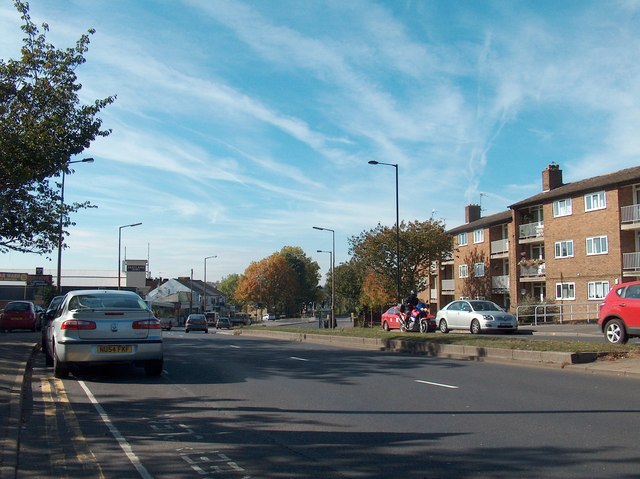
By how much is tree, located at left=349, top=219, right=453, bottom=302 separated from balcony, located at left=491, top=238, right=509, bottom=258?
3957mm

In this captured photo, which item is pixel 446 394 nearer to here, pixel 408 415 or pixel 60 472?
pixel 408 415

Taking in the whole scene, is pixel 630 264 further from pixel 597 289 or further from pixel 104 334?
pixel 104 334

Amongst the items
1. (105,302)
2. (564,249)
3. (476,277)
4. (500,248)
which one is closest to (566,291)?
(564,249)

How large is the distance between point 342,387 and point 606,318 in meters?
8.91

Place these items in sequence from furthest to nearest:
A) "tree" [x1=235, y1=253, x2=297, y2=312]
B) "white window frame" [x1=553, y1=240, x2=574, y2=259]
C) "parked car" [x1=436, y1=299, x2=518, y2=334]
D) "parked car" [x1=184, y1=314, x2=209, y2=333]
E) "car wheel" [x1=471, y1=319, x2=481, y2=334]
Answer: "tree" [x1=235, y1=253, x2=297, y2=312], "parked car" [x1=184, y1=314, x2=209, y2=333], "white window frame" [x1=553, y1=240, x2=574, y2=259], "car wheel" [x1=471, y1=319, x2=481, y2=334], "parked car" [x1=436, y1=299, x2=518, y2=334]

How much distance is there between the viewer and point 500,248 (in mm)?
51781

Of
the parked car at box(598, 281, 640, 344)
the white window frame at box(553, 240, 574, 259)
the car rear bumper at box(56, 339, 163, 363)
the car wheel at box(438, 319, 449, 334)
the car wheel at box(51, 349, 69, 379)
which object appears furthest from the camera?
the white window frame at box(553, 240, 574, 259)

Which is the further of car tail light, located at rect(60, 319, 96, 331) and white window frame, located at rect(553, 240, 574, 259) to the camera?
white window frame, located at rect(553, 240, 574, 259)

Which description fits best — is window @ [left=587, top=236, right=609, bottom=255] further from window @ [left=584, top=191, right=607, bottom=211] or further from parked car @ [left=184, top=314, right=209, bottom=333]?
parked car @ [left=184, top=314, right=209, bottom=333]

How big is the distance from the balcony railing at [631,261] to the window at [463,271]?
62.3 feet

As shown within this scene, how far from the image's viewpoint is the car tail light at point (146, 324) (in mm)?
11203

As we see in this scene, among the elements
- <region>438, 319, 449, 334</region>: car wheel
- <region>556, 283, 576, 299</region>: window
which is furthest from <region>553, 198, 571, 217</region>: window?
<region>438, 319, 449, 334</region>: car wheel

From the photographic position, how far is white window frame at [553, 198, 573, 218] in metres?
42.7

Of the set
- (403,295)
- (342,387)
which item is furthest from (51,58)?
(403,295)
